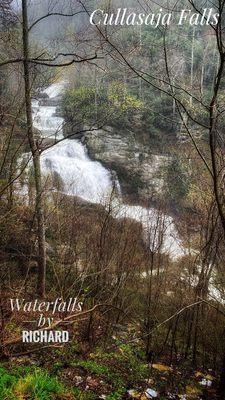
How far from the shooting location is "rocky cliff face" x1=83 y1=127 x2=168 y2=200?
67.2ft

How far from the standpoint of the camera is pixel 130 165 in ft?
67.7

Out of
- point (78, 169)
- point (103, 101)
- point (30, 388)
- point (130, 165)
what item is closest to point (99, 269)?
point (30, 388)

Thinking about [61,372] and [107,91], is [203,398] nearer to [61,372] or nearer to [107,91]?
[61,372]

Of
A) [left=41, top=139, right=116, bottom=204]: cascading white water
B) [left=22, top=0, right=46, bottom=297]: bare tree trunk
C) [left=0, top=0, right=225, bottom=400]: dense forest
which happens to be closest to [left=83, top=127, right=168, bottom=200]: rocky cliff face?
[left=41, top=139, right=116, bottom=204]: cascading white water

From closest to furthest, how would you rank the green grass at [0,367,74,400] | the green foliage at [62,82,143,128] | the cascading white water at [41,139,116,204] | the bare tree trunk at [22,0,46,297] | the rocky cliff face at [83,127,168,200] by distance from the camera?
1. the green grass at [0,367,74,400]
2. the bare tree trunk at [22,0,46,297]
3. the cascading white water at [41,139,116,204]
4. the rocky cliff face at [83,127,168,200]
5. the green foliage at [62,82,143,128]

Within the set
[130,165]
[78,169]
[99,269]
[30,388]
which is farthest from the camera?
[130,165]

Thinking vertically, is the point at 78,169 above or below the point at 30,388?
above

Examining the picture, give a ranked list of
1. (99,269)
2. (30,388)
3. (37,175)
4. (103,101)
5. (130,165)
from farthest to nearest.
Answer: (103,101), (130,165), (37,175), (99,269), (30,388)

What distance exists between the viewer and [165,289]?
909cm

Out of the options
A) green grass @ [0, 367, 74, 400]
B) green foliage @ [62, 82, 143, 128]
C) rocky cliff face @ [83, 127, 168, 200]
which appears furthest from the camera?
green foliage @ [62, 82, 143, 128]

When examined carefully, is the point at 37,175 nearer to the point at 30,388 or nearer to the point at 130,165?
the point at 30,388

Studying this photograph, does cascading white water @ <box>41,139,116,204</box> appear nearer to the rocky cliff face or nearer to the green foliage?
the rocky cliff face

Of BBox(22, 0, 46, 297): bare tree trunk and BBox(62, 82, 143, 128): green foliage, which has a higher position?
BBox(62, 82, 143, 128): green foliage

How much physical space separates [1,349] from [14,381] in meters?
0.75
